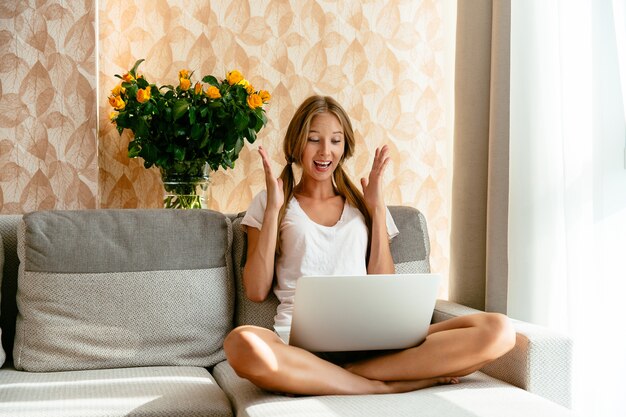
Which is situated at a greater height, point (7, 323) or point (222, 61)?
point (222, 61)

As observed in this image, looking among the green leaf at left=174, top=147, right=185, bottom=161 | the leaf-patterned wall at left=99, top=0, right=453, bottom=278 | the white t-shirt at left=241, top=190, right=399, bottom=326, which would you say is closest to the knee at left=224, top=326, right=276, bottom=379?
the white t-shirt at left=241, top=190, right=399, bottom=326

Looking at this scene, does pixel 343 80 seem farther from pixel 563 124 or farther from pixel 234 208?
pixel 563 124

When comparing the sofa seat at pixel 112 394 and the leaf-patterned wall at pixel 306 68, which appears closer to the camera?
the sofa seat at pixel 112 394

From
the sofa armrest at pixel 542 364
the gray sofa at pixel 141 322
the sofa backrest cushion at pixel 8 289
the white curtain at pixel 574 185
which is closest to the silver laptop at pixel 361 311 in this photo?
the gray sofa at pixel 141 322

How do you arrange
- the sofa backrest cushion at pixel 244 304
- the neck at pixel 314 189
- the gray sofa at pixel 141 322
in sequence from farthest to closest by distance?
1. the neck at pixel 314 189
2. the sofa backrest cushion at pixel 244 304
3. the gray sofa at pixel 141 322

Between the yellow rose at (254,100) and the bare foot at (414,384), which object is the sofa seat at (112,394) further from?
the yellow rose at (254,100)

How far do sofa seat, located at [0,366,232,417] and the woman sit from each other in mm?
176

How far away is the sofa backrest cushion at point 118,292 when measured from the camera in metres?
2.25

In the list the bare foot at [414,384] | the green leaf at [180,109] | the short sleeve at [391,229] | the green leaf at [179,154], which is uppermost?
the green leaf at [180,109]

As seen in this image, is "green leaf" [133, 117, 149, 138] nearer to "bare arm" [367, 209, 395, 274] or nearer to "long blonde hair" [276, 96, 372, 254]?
"long blonde hair" [276, 96, 372, 254]

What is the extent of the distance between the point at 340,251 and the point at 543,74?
36.3 inches

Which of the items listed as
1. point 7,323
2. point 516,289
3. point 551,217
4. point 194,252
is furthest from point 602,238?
point 7,323

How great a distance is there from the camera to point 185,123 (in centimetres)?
272

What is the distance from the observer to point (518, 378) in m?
2.04
